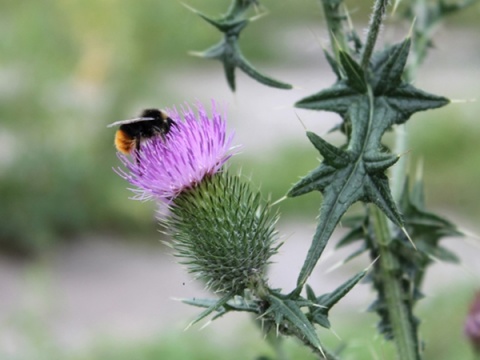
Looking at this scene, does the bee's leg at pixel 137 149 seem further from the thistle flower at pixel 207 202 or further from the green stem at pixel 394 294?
the green stem at pixel 394 294

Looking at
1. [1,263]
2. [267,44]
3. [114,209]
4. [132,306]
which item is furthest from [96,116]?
[267,44]

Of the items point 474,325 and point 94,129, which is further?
point 94,129

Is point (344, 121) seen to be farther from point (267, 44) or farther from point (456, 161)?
point (267, 44)

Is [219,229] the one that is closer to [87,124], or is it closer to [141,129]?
[141,129]

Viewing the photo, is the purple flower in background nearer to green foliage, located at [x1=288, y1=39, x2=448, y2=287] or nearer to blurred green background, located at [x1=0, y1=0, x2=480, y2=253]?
green foliage, located at [x1=288, y1=39, x2=448, y2=287]

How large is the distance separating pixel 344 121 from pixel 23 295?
5.44 metres

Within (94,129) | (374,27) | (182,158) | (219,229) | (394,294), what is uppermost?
(94,129)

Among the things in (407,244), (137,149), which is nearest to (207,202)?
(137,149)

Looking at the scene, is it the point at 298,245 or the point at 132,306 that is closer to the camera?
the point at 132,306

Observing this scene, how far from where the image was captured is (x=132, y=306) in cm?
660

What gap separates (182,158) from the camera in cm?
150

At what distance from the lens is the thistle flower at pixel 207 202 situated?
4.92 ft

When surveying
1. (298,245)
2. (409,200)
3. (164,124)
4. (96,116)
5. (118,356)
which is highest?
(96,116)

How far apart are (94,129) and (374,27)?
671cm
